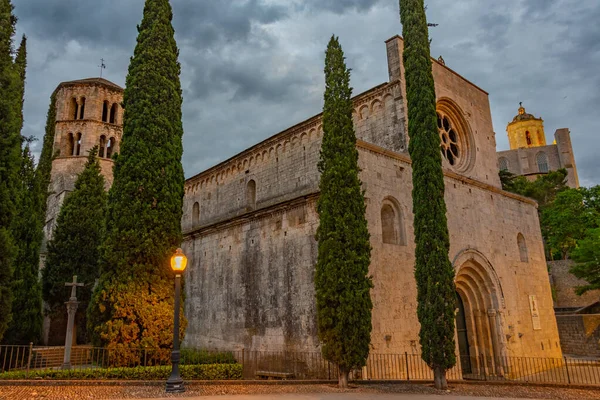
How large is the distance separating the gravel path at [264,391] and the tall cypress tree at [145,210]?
1.92 meters

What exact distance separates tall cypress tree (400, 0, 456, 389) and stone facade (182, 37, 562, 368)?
4.95 ft

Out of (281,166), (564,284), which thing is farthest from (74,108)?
(564,284)

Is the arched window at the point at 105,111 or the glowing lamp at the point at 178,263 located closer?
the glowing lamp at the point at 178,263

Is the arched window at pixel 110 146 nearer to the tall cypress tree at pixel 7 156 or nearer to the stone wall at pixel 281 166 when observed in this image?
the stone wall at pixel 281 166

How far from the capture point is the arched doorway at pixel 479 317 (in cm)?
1455

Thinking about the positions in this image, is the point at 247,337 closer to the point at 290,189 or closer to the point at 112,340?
the point at 112,340

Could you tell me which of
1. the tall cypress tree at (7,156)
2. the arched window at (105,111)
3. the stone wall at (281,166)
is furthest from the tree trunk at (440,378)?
the arched window at (105,111)

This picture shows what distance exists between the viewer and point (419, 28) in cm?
1248

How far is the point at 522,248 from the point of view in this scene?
17.9 meters

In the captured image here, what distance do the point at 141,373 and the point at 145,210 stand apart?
415cm

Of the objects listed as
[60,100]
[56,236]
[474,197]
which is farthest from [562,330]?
[60,100]

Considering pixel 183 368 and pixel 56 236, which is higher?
pixel 56 236

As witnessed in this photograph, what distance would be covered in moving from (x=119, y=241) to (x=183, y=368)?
3.73 m

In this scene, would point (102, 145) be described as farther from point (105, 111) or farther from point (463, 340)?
point (463, 340)
